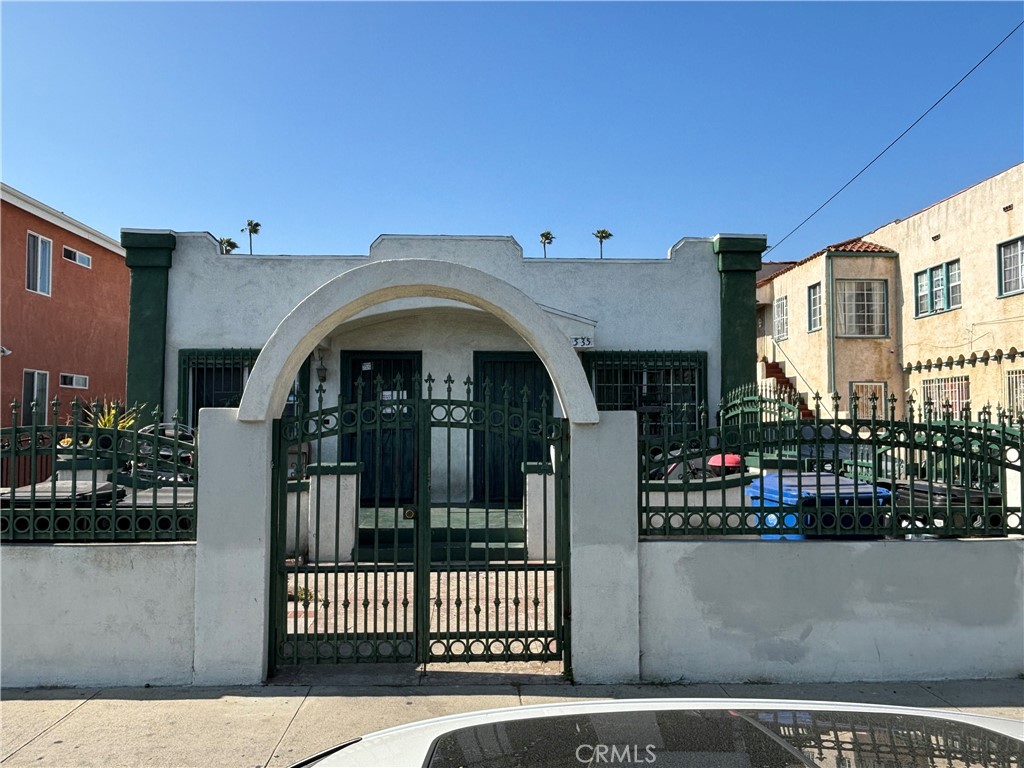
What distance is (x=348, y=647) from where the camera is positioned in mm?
5668

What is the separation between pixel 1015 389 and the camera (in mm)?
17625

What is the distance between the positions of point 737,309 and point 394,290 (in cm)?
820

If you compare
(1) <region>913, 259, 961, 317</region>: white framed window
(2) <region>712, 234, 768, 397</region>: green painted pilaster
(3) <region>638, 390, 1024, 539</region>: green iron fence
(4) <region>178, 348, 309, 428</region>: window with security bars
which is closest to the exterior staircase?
(1) <region>913, 259, 961, 317</region>: white framed window

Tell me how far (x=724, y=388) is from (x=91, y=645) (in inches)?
390

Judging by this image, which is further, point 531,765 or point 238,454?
point 238,454

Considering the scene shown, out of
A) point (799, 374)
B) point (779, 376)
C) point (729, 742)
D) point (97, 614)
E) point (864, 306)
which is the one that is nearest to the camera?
point (729, 742)

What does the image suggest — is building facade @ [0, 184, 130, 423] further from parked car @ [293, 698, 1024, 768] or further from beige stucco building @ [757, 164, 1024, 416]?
beige stucco building @ [757, 164, 1024, 416]

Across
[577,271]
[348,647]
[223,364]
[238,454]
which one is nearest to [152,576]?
[238,454]

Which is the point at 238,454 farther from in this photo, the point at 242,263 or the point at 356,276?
the point at 242,263

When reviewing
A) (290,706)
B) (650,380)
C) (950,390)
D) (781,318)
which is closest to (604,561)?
(290,706)

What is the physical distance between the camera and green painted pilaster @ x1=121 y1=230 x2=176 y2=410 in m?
11.7

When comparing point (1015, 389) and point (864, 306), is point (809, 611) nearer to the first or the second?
point (1015, 389)

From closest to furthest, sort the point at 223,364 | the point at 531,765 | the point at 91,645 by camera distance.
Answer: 1. the point at 531,765
2. the point at 91,645
3. the point at 223,364

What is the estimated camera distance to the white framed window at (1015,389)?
17.3m
